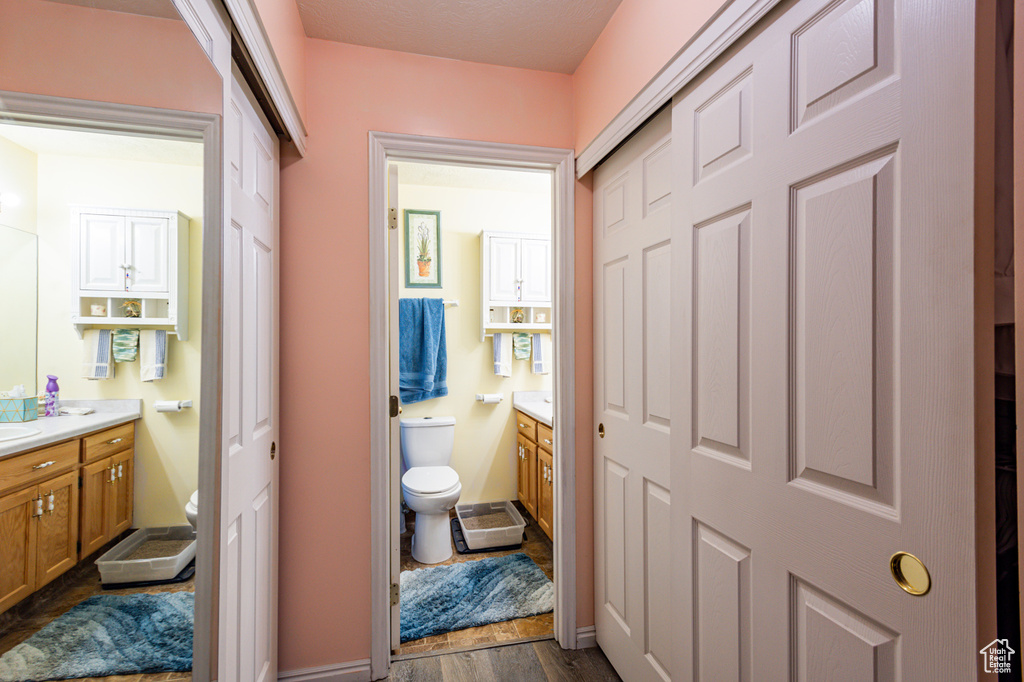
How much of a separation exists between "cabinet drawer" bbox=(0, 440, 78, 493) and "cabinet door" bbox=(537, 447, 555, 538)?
2.28 m

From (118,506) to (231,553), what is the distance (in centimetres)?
70

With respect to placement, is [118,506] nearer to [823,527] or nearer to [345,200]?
[823,527]

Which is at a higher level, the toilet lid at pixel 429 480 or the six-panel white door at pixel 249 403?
the six-panel white door at pixel 249 403

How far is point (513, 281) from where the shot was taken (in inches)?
130

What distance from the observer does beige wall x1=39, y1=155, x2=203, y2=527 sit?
1.59 ft

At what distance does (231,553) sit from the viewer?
121 centimetres

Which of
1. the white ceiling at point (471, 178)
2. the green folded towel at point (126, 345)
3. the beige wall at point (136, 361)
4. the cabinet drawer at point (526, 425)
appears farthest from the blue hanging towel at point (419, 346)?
the green folded towel at point (126, 345)

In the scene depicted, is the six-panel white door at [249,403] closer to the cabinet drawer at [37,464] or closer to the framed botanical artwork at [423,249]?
the cabinet drawer at [37,464]

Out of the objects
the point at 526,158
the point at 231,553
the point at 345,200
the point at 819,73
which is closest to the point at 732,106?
the point at 819,73

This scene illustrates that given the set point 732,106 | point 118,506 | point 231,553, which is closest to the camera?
point 118,506

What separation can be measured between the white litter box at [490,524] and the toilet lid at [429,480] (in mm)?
372

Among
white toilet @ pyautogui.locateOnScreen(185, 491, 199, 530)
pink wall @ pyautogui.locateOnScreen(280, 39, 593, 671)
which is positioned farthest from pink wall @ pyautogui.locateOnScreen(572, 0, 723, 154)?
white toilet @ pyautogui.locateOnScreen(185, 491, 199, 530)

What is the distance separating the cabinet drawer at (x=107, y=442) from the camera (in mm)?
567

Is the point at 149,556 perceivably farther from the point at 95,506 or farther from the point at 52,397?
the point at 52,397
